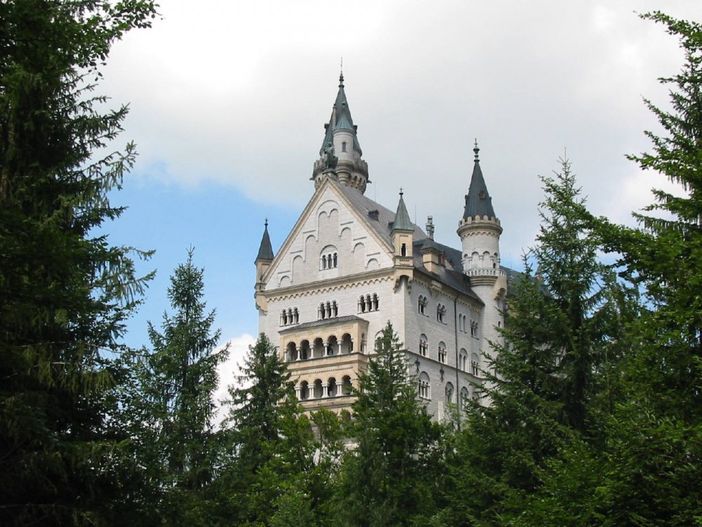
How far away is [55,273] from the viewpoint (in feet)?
47.4

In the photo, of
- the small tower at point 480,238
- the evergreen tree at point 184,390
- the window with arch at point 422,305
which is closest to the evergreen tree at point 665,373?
the evergreen tree at point 184,390

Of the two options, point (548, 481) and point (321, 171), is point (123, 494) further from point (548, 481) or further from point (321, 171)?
point (321, 171)

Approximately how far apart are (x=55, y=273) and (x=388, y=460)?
22.0m

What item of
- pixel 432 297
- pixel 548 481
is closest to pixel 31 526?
pixel 548 481

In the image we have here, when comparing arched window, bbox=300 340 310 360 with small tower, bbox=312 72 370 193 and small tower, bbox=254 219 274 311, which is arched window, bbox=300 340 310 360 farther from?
small tower, bbox=312 72 370 193

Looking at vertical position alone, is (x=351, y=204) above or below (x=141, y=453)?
above

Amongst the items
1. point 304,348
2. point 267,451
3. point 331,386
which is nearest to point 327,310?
point 304,348

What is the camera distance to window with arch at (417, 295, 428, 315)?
2810 inches

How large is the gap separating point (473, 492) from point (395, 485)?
5332 mm

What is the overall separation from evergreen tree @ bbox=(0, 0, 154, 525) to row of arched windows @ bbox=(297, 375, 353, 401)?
158 feet

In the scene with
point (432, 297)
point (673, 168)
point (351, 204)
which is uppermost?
point (351, 204)

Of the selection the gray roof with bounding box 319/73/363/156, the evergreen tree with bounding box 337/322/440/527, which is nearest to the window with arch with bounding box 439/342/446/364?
the gray roof with bounding box 319/73/363/156

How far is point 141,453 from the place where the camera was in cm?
2148

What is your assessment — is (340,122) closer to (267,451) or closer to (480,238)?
(480,238)
